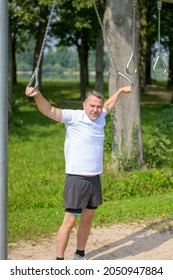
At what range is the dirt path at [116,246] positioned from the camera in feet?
20.1

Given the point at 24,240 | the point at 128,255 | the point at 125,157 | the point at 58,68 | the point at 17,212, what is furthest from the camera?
the point at 58,68

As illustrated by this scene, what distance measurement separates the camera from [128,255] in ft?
20.3

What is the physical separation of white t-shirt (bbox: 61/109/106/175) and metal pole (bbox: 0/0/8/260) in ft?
2.14

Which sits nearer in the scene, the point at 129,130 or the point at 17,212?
the point at 17,212

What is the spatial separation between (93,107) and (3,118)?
2.86ft

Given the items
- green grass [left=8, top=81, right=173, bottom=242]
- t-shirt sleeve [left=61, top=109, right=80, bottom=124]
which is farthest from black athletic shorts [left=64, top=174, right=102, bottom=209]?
green grass [left=8, top=81, right=173, bottom=242]

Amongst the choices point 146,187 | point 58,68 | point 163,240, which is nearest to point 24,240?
point 163,240

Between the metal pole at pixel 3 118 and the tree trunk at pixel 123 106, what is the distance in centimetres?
570

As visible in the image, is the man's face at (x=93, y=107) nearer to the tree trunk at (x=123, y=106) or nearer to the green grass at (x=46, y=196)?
the green grass at (x=46, y=196)

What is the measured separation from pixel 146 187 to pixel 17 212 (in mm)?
2472

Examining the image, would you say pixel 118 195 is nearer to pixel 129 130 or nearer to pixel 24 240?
pixel 129 130

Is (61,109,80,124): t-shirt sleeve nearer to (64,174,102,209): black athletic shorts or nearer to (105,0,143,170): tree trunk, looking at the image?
(64,174,102,209): black athletic shorts
